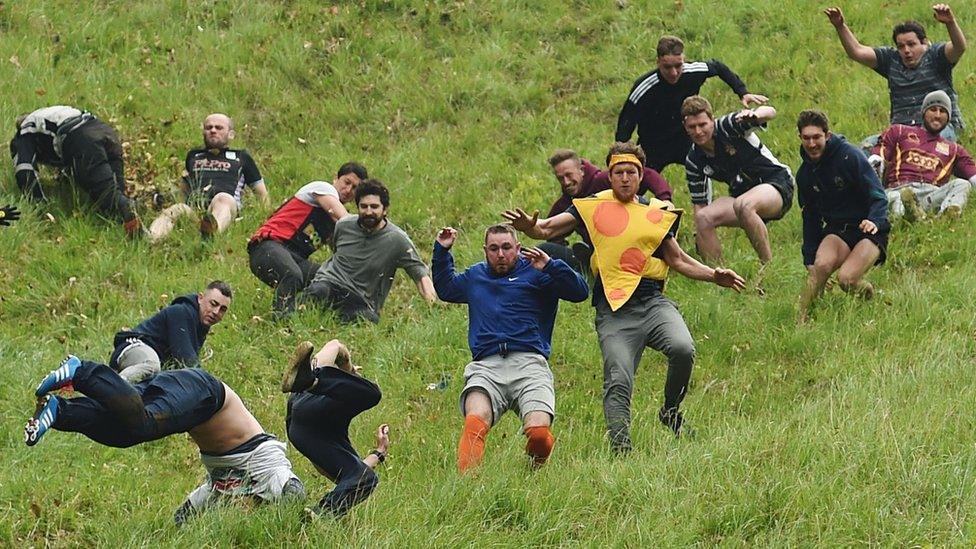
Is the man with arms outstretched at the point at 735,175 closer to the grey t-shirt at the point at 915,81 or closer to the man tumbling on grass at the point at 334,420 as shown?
the grey t-shirt at the point at 915,81

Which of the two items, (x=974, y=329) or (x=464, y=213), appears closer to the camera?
(x=974, y=329)

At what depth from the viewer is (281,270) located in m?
11.2

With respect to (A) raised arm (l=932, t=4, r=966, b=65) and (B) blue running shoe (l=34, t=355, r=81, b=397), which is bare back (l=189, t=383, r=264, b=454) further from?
(A) raised arm (l=932, t=4, r=966, b=65)

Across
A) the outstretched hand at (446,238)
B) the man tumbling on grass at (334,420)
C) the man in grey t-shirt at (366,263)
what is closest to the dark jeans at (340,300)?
the man in grey t-shirt at (366,263)

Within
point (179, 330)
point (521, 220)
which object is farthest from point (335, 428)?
point (179, 330)

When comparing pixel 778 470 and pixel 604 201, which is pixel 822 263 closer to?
pixel 604 201

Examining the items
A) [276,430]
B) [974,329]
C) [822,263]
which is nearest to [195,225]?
[276,430]

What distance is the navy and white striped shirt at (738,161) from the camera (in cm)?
1116

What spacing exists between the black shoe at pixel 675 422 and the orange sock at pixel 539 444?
3.48 feet

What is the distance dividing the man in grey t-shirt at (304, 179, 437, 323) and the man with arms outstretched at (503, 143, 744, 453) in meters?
2.25

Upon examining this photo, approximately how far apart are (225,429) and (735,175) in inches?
223

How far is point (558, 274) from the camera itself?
26.8ft

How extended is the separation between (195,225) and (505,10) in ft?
20.2

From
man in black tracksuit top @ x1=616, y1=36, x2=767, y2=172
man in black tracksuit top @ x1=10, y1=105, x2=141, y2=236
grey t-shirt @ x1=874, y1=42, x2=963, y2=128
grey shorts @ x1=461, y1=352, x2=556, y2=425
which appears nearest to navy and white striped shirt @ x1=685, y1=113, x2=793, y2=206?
man in black tracksuit top @ x1=616, y1=36, x2=767, y2=172
